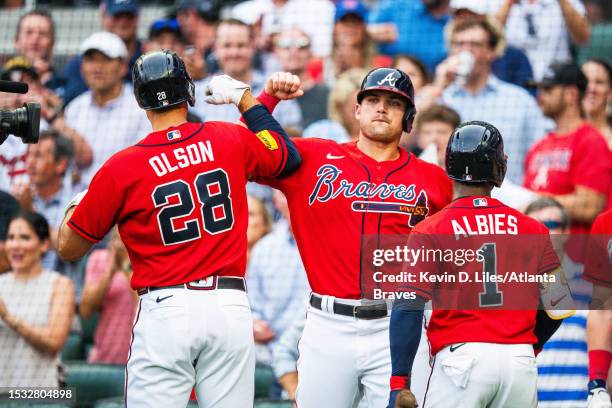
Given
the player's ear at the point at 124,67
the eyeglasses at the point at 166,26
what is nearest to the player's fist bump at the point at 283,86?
the player's ear at the point at 124,67

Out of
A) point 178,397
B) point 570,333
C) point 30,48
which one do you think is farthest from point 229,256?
point 30,48

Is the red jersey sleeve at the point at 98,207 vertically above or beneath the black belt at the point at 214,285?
above

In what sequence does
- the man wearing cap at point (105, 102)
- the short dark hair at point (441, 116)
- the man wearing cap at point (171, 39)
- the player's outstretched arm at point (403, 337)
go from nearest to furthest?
the player's outstretched arm at point (403, 337)
the short dark hair at point (441, 116)
the man wearing cap at point (105, 102)
the man wearing cap at point (171, 39)

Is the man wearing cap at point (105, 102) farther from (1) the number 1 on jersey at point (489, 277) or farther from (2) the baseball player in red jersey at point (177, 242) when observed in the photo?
(1) the number 1 on jersey at point (489, 277)

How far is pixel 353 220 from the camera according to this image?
482 centimetres

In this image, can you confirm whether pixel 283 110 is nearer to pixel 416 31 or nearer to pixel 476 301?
pixel 416 31

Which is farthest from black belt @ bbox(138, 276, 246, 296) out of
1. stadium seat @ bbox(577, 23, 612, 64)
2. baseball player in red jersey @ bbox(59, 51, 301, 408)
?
stadium seat @ bbox(577, 23, 612, 64)

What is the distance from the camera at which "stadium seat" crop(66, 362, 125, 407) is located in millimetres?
6629

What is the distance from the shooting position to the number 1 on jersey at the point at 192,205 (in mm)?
4309

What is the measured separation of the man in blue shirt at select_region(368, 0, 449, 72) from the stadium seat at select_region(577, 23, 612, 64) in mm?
1275

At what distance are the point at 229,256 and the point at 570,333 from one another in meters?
2.47

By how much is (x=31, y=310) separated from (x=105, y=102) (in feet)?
6.65

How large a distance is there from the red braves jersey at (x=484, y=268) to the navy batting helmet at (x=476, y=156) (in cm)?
11

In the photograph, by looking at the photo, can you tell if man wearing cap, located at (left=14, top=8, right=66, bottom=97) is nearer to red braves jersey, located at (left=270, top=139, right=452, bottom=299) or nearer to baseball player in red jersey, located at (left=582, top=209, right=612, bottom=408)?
red braves jersey, located at (left=270, top=139, right=452, bottom=299)
